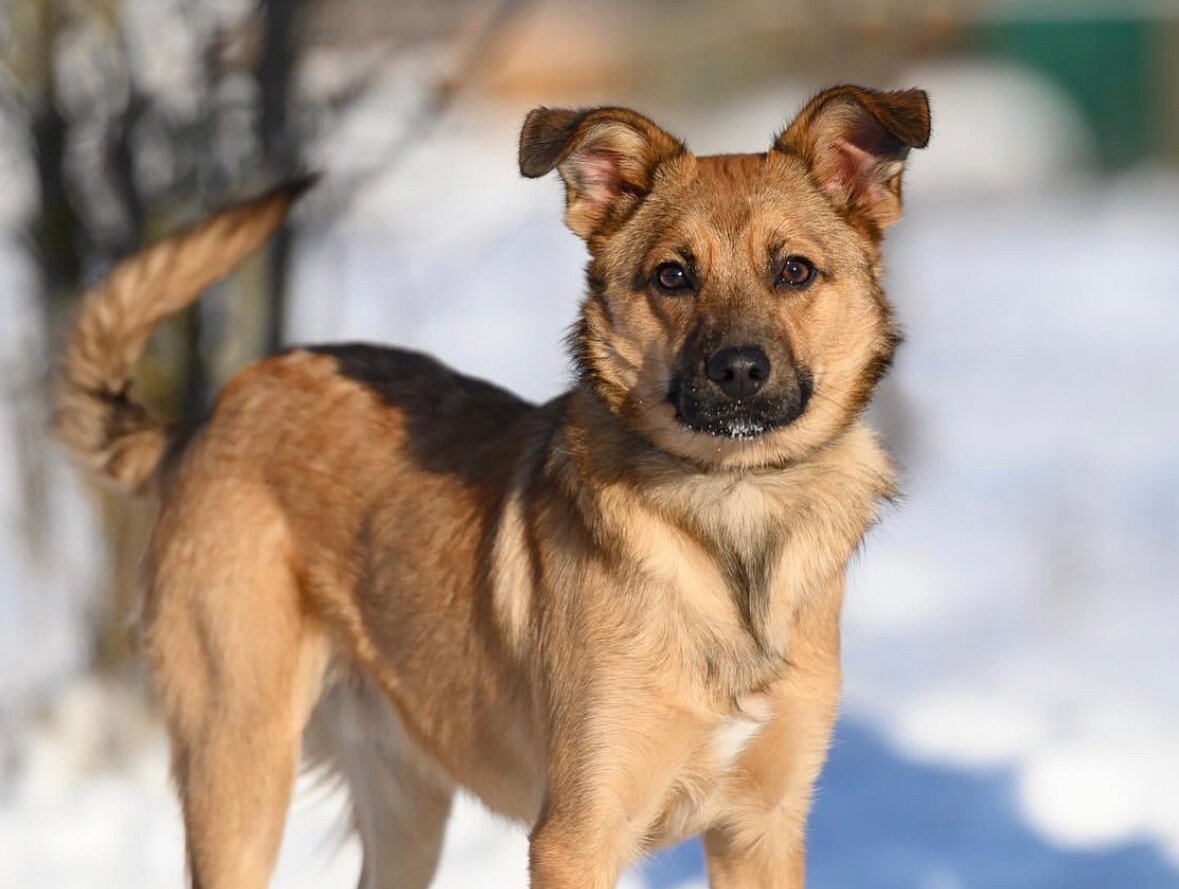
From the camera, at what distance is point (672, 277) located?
376 centimetres

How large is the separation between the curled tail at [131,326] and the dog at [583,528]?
0.01 metres

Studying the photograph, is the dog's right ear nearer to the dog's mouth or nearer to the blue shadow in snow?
the dog's mouth

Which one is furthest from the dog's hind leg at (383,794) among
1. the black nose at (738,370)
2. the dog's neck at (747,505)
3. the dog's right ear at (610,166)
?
the black nose at (738,370)

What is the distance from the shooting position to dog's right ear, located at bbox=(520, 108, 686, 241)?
3.89 m

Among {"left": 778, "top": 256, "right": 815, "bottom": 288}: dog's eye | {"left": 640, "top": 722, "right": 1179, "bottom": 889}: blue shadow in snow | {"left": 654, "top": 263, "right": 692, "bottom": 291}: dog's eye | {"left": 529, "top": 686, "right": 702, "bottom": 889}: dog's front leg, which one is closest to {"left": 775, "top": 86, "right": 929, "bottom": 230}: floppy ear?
{"left": 778, "top": 256, "right": 815, "bottom": 288}: dog's eye

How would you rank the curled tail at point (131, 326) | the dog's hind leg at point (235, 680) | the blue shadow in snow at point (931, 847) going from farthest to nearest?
the blue shadow in snow at point (931, 847) < the curled tail at point (131, 326) < the dog's hind leg at point (235, 680)

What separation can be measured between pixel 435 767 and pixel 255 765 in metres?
0.46

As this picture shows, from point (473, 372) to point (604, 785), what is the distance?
6405mm

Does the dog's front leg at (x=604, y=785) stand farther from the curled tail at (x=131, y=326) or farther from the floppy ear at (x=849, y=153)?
the curled tail at (x=131, y=326)

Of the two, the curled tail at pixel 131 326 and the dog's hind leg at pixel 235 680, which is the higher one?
the curled tail at pixel 131 326

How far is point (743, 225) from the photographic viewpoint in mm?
3758

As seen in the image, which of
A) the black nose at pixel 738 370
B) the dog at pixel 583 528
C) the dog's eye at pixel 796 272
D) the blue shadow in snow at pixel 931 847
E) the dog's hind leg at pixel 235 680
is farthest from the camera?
the blue shadow in snow at pixel 931 847

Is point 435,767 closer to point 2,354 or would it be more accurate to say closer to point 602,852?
point 602,852

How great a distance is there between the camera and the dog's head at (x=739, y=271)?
11.7 feet
